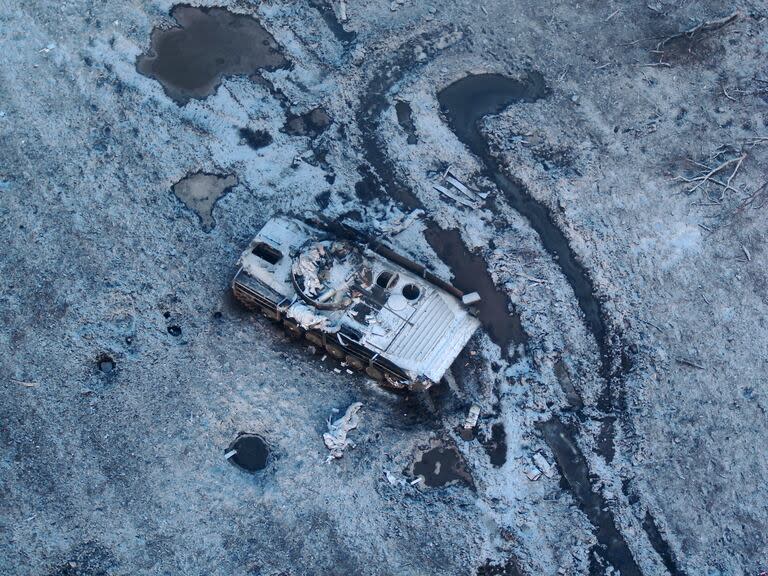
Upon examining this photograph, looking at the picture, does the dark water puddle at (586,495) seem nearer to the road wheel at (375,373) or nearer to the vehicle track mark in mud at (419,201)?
the vehicle track mark in mud at (419,201)

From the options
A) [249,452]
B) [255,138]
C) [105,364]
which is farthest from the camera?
[255,138]

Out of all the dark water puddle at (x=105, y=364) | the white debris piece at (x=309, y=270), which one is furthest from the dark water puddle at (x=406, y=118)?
the dark water puddle at (x=105, y=364)

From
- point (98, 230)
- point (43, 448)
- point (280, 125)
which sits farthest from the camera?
point (280, 125)

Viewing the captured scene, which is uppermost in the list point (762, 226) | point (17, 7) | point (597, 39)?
point (17, 7)

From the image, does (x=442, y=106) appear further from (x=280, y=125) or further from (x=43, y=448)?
(x=43, y=448)

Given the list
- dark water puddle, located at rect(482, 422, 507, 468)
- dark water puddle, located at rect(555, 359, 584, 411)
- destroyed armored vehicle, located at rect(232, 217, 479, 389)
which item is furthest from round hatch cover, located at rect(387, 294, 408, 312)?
dark water puddle, located at rect(555, 359, 584, 411)

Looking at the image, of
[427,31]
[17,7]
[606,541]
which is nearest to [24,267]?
[17,7]

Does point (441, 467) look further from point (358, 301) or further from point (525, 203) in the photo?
point (525, 203)

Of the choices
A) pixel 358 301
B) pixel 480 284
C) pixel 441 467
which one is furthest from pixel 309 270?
pixel 441 467
